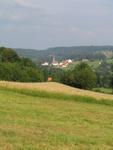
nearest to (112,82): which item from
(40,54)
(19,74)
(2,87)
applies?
(19,74)

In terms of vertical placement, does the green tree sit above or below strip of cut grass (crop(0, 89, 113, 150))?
below

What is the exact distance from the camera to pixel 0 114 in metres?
15.5

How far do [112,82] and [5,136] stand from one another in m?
82.6

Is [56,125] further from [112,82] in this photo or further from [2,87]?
[112,82]

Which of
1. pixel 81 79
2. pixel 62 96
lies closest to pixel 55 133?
pixel 62 96

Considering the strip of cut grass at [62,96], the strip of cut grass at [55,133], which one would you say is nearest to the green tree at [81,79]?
the strip of cut grass at [62,96]

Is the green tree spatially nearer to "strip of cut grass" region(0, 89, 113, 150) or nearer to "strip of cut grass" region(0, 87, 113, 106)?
"strip of cut grass" region(0, 87, 113, 106)

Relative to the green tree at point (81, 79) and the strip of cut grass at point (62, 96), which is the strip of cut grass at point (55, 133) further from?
the green tree at point (81, 79)

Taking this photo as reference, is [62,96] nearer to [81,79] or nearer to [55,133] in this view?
[55,133]

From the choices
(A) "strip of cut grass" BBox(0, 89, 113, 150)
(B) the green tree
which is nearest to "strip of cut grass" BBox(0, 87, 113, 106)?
(A) "strip of cut grass" BBox(0, 89, 113, 150)

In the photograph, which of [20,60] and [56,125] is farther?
[20,60]

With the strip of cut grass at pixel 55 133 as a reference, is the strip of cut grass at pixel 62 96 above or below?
below

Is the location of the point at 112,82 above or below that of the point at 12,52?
below

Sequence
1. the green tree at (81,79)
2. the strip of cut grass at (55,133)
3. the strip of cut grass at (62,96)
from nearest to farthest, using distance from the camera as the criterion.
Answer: the strip of cut grass at (55,133) < the strip of cut grass at (62,96) < the green tree at (81,79)
